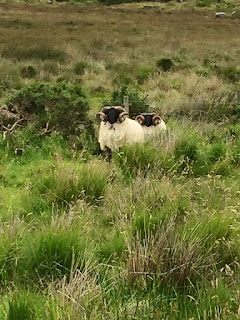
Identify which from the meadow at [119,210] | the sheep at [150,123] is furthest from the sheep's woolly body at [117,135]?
the sheep at [150,123]

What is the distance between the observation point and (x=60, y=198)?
17.4 feet

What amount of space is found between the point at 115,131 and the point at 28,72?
26.6 ft

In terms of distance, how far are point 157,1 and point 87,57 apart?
37.6 meters

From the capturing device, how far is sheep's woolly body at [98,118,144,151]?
24.8 ft

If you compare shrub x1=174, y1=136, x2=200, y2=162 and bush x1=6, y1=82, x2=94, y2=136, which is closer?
shrub x1=174, y1=136, x2=200, y2=162

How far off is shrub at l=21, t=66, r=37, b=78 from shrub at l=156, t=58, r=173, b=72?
163 inches

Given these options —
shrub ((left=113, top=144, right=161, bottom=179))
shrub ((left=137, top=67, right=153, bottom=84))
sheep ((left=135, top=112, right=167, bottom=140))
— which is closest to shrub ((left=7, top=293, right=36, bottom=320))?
shrub ((left=113, top=144, right=161, bottom=179))

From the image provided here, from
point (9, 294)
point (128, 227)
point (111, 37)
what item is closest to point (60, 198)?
point (128, 227)

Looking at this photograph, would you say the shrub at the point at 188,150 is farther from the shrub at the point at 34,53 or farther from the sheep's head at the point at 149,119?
the shrub at the point at 34,53

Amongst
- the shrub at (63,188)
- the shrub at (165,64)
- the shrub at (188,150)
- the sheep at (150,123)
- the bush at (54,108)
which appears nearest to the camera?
the shrub at (63,188)

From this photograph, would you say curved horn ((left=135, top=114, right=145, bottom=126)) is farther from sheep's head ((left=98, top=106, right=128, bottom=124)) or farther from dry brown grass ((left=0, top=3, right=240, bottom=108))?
dry brown grass ((left=0, top=3, right=240, bottom=108))

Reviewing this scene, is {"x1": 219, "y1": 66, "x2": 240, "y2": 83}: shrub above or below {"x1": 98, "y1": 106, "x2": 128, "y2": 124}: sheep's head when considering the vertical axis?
below

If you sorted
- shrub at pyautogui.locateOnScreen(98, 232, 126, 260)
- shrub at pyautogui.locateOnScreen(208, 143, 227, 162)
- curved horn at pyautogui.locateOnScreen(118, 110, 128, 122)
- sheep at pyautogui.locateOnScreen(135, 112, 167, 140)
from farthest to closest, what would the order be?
sheep at pyautogui.locateOnScreen(135, 112, 167, 140)
curved horn at pyautogui.locateOnScreen(118, 110, 128, 122)
shrub at pyautogui.locateOnScreen(208, 143, 227, 162)
shrub at pyautogui.locateOnScreen(98, 232, 126, 260)

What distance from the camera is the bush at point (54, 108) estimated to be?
854cm
